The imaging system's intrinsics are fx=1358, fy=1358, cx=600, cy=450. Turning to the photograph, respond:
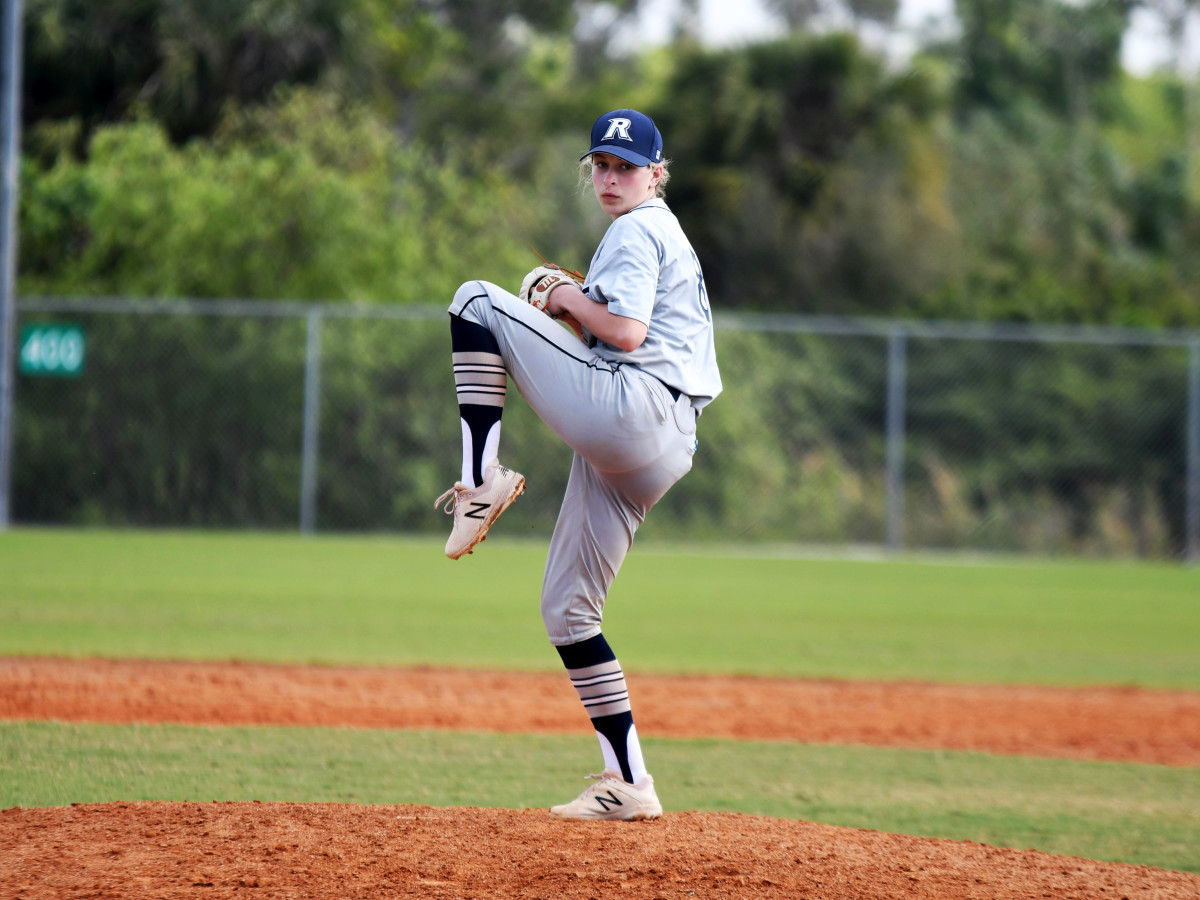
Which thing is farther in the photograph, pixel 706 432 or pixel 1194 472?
pixel 706 432

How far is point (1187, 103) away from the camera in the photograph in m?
35.2

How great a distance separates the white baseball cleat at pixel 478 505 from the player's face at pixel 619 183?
0.87 meters

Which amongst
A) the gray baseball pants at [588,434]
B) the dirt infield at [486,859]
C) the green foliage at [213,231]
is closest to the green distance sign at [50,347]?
the green foliage at [213,231]

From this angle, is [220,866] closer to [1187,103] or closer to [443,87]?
[443,87]

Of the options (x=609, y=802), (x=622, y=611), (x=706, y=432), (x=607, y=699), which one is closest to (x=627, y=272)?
(x=607, y=699)

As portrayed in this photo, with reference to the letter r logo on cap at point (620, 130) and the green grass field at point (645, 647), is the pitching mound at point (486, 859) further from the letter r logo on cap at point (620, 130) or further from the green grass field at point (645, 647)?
the letter r logo on cap at point (620, 130)

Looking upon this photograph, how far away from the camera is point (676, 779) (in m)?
5.56

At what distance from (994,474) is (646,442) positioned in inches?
586

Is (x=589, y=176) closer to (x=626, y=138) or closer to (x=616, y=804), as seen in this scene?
(x=626, y=138)

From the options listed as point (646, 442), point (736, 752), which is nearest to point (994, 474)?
point (736, 752)

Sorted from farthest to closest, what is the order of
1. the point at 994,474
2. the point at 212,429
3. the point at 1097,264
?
the point at 1097,264, the point at 994,474, the point at 212,429

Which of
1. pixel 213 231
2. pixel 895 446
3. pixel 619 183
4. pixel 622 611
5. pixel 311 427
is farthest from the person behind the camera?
pixel 213 231

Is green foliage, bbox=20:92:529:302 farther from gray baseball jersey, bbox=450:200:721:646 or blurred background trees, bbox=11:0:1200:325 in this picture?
gray baseball jersey, bbox=450:200:721:646

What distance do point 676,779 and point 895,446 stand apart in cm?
1171
